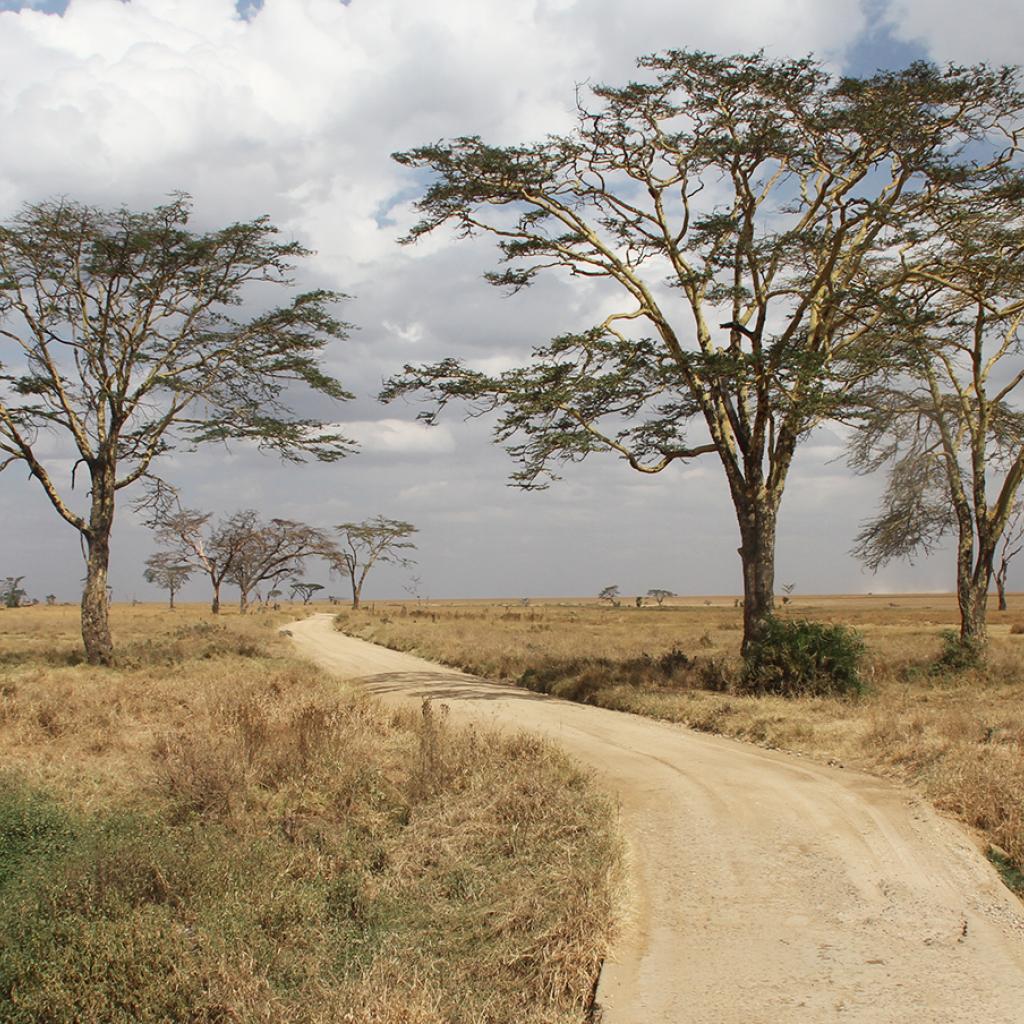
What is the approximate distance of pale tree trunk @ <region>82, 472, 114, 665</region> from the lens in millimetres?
23156

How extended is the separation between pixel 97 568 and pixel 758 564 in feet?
52.8

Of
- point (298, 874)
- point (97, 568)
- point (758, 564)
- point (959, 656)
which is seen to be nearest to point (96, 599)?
point (97, 568)

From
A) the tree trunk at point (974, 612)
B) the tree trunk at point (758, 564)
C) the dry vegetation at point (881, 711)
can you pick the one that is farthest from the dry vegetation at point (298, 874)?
the tree trunk at point (974, 612)

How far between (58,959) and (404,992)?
245cm

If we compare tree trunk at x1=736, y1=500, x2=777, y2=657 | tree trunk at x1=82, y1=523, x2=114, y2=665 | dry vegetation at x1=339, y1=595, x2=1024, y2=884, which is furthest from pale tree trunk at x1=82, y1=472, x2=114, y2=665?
tree trunk at x1=736, y1=500, x2=777, y2=657

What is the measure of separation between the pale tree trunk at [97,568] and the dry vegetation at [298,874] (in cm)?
1084

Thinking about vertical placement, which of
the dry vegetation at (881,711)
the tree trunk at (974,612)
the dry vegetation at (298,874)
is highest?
the tree trunk at (974,612)

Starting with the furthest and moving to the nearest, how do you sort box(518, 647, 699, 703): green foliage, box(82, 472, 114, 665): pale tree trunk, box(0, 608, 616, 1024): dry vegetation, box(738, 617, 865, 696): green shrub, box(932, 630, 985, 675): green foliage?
1. box(82, 472, 114, 665): pale tree trunk
2. box(932, 630, 985, 675): green foliage
3. box(518, 647, 699, 703): green foliage
4. box(738, 617, 865, 696): green shrub
5. box(0, 608, 616, 1024): dry vegetation

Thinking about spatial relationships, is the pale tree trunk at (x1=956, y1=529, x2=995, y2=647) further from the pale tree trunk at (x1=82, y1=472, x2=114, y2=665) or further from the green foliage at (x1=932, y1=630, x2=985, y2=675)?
the pale tree trunk at (x1=82, y1=472, x2=114, y2=665)

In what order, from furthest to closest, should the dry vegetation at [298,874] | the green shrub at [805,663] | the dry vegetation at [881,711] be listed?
the green shrub at [805,663], the dry vegetation at [881,711], the dry vegetation at [298,874]

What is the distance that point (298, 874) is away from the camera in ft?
25.0

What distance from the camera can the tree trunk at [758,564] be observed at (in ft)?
62.2

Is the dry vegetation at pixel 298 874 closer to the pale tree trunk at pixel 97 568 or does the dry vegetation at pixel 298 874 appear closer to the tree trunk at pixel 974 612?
the pale tree trunk at pixel 97 568

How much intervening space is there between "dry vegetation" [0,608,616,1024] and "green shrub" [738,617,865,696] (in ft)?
25.4
